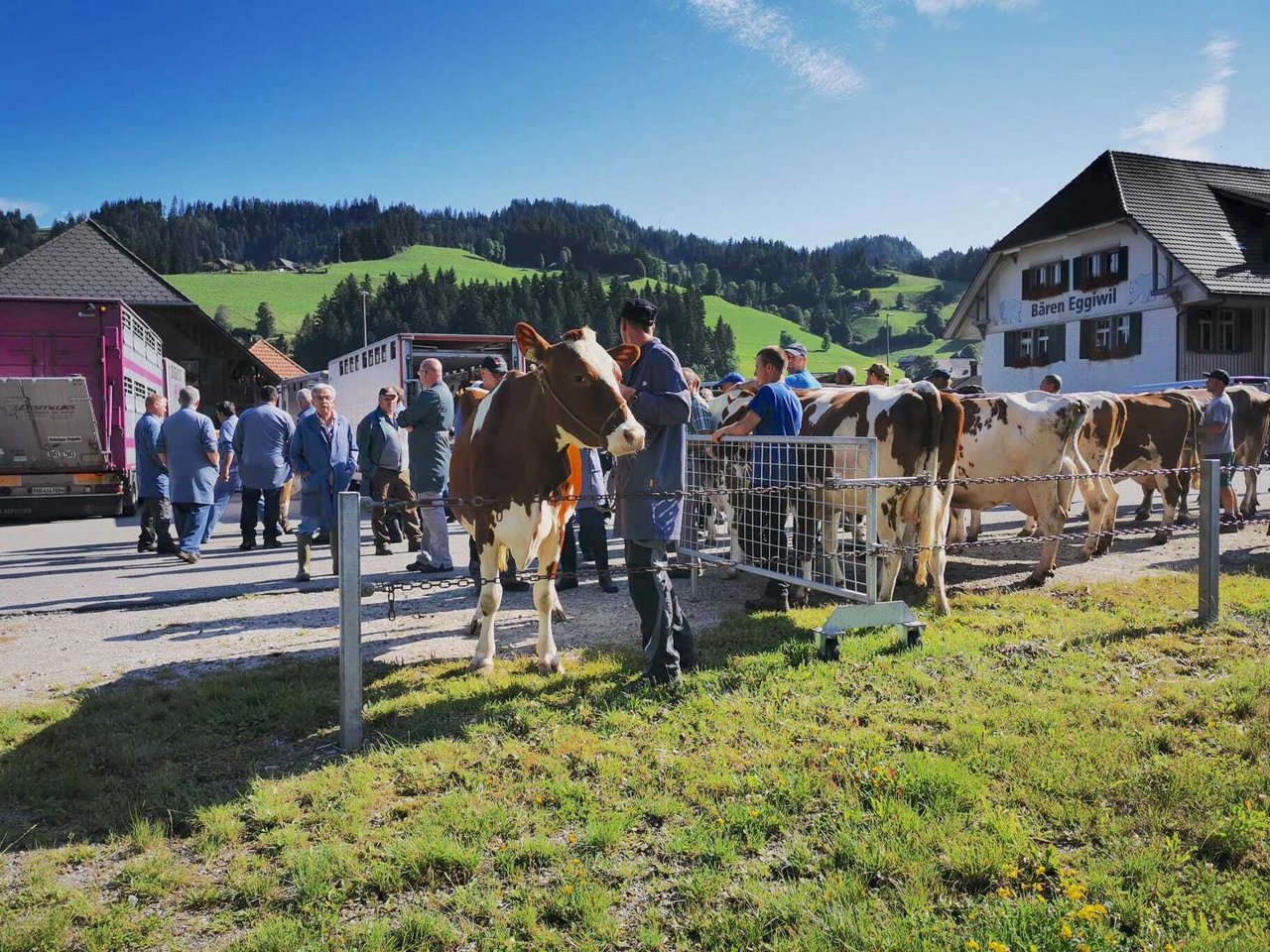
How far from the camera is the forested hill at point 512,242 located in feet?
417

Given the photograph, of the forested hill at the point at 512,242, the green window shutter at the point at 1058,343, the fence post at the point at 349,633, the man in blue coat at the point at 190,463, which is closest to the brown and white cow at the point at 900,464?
the fence post at the point at 349,633

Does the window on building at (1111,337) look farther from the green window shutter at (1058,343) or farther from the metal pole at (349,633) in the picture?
the metal pole at (349,633)

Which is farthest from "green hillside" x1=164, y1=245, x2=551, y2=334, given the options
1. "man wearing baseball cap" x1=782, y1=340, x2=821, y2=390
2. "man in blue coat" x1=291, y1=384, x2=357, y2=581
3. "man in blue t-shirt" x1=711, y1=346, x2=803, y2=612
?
"man in blue t-shirt" x1=711, y1=346, x2=803, y2=612

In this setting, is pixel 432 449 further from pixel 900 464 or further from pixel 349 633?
pixel 349 633

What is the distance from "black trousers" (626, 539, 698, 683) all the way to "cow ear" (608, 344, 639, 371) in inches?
40.3

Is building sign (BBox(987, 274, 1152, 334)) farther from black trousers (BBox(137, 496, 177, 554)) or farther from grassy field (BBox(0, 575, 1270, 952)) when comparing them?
black trousers (BBox(137, 496, 177, 554))

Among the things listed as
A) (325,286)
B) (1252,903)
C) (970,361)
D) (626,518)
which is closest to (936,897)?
(1252,903)

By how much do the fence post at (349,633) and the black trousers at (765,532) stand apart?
3.41 meters

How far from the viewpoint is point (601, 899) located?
9.15ft

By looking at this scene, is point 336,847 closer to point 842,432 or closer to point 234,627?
point 234,627

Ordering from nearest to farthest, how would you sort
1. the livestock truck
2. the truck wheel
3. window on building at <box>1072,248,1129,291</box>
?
the livestock truck < the truck wheel < window on building at <box>1072,248,1129,291</box>

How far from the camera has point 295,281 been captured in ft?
355

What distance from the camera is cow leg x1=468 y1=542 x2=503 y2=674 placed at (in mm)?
5375

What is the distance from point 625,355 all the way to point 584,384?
31 cm
